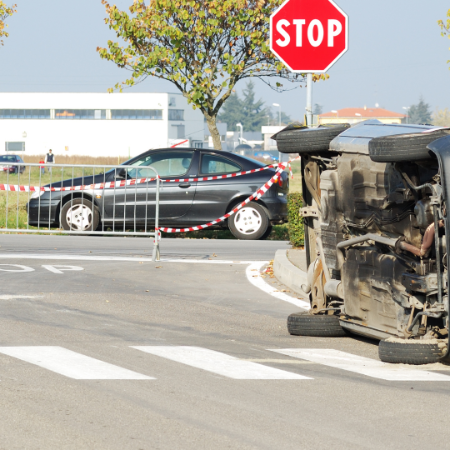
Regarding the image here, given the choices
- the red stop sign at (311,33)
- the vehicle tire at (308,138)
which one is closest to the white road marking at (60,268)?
the red stop sign at (311,33)

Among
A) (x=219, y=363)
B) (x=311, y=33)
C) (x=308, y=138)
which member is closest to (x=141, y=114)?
(x=311, y=33)

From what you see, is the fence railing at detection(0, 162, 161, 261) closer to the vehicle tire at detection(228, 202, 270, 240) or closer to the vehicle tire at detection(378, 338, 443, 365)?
the vehicle tire at detection(228, 202, 270, 240)

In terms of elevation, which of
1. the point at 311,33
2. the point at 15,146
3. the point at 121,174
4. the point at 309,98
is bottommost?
the point at 121,174

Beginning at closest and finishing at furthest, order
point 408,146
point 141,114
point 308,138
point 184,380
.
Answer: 1. point 184,380
2. point 408,146
3. point 308,138
4. point 141,114

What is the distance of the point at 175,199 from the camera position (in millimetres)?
16547

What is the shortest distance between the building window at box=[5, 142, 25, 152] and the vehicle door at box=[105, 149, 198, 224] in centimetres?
8779

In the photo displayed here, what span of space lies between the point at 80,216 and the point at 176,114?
9368 centimetres

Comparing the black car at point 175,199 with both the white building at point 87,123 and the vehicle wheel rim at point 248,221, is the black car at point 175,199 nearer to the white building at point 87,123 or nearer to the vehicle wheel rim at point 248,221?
the vehicle wheel rim at point 248,221

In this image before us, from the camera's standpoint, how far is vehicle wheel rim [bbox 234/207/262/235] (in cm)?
1669

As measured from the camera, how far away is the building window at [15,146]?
10159 centimetres

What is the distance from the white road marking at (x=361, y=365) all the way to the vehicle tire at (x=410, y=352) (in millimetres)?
62

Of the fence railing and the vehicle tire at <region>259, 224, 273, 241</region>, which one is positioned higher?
the fence railing

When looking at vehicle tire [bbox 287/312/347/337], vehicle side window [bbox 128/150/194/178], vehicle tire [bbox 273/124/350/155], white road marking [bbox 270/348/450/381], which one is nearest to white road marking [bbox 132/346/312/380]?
white road marking [bbox 270/348/450/381]

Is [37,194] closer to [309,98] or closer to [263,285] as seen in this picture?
[309,98]
